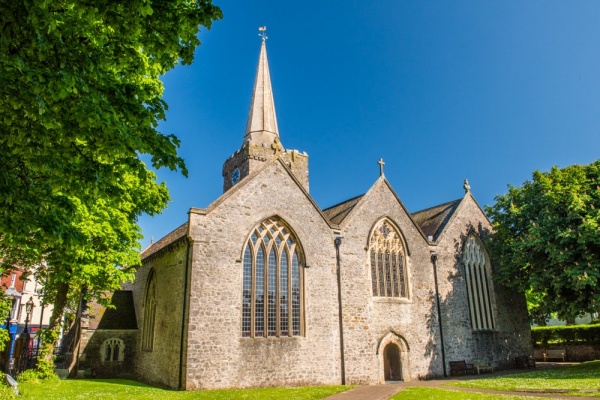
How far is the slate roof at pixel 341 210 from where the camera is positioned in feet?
82.6

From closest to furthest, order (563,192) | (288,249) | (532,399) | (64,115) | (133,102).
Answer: (64,115), (133,102), (532,399), (288,249), (563,192)

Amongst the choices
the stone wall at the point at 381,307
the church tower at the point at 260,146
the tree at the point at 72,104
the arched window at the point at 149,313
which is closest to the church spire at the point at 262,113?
the church tower at the point at 260,146

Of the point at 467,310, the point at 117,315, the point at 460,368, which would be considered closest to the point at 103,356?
the point at 117,315

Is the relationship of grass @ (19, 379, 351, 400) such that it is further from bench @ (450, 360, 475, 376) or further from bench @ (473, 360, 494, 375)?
bench @ (473, 360, 494, 375)

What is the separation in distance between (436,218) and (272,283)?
14.4 metres

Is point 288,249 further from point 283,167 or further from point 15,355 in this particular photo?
point 15,355

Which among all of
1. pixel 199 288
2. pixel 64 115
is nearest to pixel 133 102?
pixel 64 115

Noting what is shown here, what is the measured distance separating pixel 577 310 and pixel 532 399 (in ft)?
38.1

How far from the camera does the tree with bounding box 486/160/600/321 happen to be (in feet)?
71.9

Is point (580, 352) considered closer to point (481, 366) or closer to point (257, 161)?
point (481, 366)

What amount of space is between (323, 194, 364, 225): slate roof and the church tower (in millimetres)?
5920

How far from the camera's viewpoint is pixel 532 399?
554 inches

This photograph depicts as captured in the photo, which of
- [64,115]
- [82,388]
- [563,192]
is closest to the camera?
[64,115]

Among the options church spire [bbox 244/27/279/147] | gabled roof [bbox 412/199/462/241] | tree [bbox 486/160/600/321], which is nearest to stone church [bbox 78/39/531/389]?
gabled roof [bbox 412/199/462/241]
